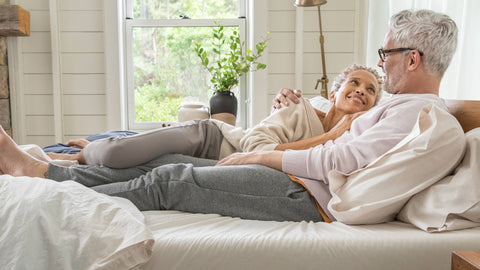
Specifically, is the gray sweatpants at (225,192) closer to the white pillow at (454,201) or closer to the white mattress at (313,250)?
the white mattress at (313,250)

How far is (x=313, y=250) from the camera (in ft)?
3.56

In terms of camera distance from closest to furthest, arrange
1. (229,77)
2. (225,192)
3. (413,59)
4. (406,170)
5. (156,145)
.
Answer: (406,170) → (225,192) → (413,59) → (156,145) → (229,77)

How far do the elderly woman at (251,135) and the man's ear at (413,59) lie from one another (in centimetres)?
40

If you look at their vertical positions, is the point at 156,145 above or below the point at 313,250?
above

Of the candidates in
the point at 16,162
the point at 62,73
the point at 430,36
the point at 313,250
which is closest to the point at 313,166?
the point at 313,250

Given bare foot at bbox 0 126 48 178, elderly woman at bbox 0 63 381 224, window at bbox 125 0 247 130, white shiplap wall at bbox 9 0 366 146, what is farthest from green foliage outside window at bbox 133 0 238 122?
elderly woman at bbox 0 63 381 224

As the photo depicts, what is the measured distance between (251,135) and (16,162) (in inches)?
38.5

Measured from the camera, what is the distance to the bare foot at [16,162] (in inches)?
63.7

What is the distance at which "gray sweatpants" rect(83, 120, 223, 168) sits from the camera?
1556 mm

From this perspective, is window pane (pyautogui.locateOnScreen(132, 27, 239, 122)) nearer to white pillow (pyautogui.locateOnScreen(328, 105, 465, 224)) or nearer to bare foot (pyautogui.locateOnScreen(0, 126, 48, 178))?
bare foot (pyautogui.locateOnScreen(0, 126, 48, 178))

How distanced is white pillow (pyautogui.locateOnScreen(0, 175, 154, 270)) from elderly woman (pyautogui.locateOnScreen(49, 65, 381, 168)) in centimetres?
44

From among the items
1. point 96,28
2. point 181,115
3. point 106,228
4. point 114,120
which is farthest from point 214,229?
point 96,28

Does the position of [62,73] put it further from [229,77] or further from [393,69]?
[393,69]

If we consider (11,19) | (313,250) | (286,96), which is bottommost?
(313,250)
